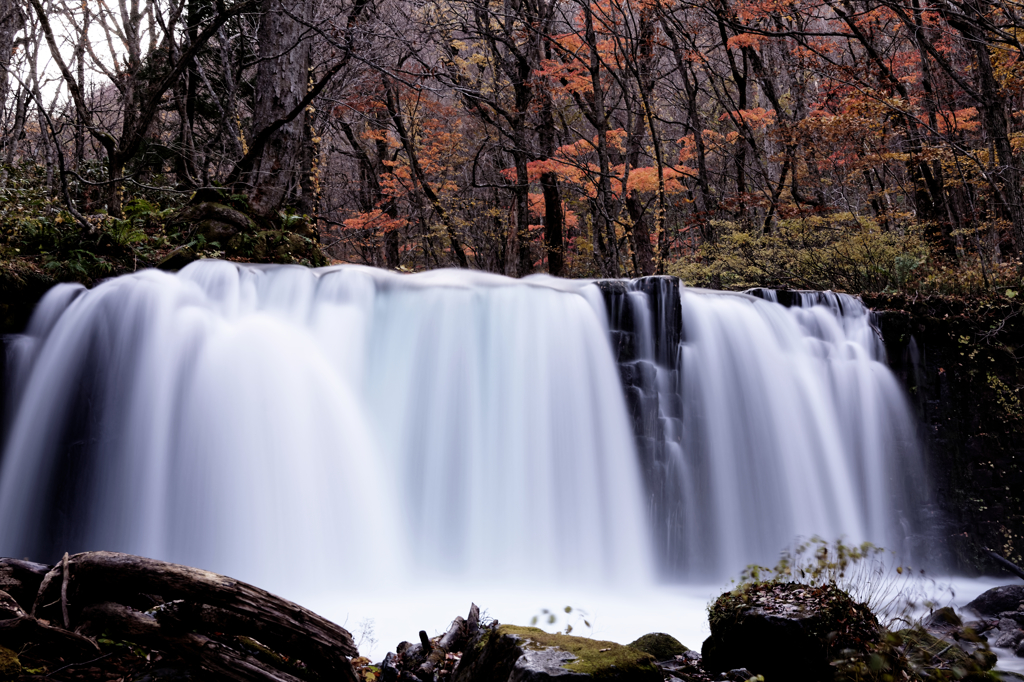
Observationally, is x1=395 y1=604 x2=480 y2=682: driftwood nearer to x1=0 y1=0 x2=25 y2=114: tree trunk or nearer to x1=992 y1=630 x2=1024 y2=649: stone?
x1=992 y1=630 x2=1024 y2=649: stone

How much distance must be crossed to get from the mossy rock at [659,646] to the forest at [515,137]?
6.39 m

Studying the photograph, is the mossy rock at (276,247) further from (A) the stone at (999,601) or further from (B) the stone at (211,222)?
(A) the stone at (999,601)

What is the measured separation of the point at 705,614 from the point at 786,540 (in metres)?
2.59

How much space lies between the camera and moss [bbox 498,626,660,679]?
278cm

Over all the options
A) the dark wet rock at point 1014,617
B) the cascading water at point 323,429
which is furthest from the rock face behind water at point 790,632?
the cascading water at point 323,429

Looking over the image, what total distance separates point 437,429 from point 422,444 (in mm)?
238

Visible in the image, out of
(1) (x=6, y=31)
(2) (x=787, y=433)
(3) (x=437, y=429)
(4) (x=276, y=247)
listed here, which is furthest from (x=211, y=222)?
(2) (x=787, y=433)

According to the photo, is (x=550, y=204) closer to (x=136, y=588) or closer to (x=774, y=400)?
(x=774, y=400)

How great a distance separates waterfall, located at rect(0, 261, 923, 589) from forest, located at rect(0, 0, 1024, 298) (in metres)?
1.87

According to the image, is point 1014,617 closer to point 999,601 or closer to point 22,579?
point 999,601

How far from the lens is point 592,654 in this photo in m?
2.93

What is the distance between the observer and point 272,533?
598 centimetres

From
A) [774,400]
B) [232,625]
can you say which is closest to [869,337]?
[774,400]

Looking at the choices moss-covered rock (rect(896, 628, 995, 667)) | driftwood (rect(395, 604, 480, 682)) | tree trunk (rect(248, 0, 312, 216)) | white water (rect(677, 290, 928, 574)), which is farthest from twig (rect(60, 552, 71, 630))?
tree trunk (rect(248, 0, 312, 216))
